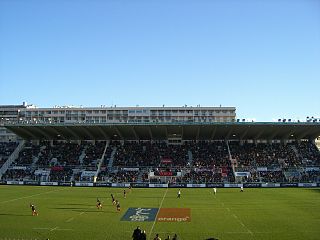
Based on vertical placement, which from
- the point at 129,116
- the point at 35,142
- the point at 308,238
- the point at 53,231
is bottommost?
the point at 308,238

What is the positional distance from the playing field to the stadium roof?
94.1 ft

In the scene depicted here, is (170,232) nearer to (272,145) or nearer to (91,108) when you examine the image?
(272,145)

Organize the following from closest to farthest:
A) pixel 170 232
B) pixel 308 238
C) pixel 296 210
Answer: pixel 308 238, pixel 170 232, pixel 296 210

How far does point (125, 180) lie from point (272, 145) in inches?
1359

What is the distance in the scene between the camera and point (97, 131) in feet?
272

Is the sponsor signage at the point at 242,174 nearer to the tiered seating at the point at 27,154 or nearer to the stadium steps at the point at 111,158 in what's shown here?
the stadium steps at the point at 111,158

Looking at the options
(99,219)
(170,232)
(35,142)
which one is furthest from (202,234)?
(35,142)

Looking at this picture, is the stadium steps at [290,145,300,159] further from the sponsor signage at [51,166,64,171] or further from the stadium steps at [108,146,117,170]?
the sponsor signage at [51,166,64,171]

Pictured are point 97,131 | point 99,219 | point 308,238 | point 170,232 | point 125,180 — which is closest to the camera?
point 308,238

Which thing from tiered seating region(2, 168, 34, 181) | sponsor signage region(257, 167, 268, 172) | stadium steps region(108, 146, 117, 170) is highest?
stadium steps region(108, 146, 117, 170)

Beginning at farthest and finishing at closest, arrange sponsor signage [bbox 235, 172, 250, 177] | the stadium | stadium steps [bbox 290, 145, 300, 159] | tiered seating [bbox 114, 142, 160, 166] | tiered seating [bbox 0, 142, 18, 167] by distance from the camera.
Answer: tiered seating [bbox 0, 142, 18, 167] → stadium steps [bbox 290, 145, 300, 159] → tiered seating [bbox 114, 142, 160, 166] → sponsor signage [bbox 235, 172, 250, 177] → the stadium

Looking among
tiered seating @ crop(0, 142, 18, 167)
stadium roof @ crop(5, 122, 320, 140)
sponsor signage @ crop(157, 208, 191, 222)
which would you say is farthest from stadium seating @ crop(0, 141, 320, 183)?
sponsor signage @ crop(157, 208, 191, 222)

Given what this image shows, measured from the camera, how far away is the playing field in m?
28.1

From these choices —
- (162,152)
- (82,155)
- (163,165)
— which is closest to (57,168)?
(82,155)
